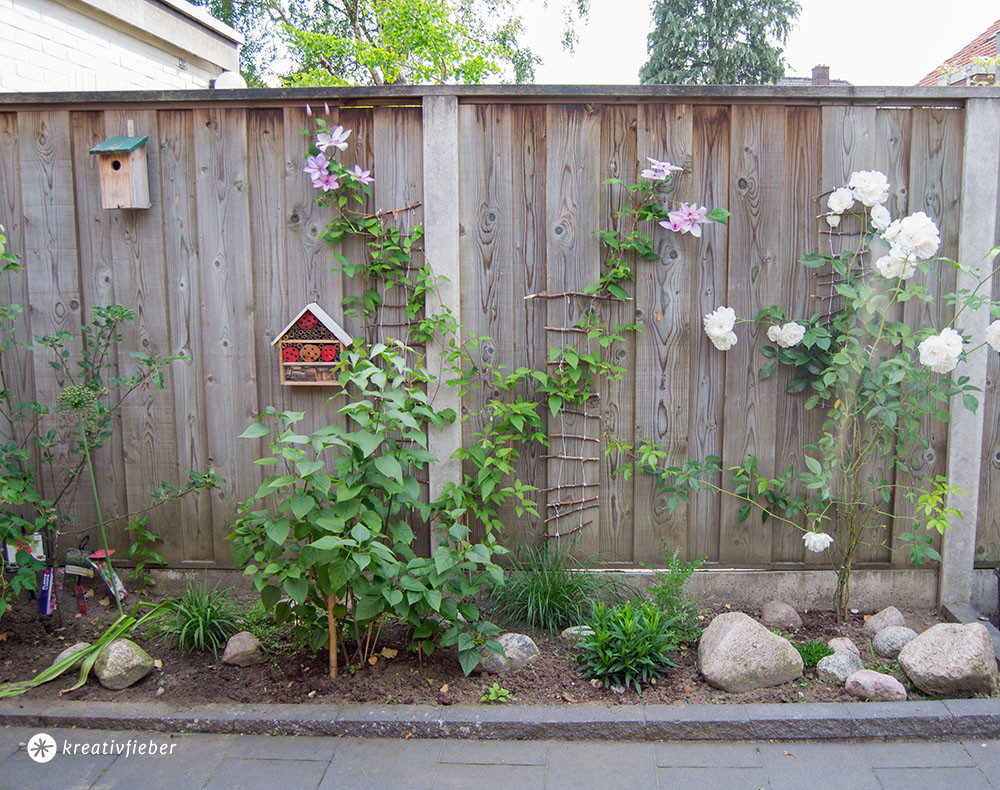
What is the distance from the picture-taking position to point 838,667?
2689 mm

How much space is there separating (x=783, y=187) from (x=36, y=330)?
3.20 metres

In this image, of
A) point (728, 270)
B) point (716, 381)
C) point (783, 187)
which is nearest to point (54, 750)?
point (716, 381)

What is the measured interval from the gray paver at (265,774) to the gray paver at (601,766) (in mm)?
714

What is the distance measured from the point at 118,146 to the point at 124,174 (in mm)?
109

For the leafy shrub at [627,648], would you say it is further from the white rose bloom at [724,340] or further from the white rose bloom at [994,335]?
the white rose bloom at [994,335]

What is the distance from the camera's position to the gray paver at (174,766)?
2.27 meters

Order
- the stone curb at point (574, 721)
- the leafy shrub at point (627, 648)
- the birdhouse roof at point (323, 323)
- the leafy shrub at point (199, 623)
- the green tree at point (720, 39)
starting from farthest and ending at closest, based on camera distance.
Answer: the green tree at point (720, 39), the birdhouse roof at point (323, 323), the leafy shrub at point (199, 623), the leafy shrub at point (627, 648), the stone curb at point (574, 721)

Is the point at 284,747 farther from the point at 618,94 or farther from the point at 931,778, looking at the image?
the point at 618,94

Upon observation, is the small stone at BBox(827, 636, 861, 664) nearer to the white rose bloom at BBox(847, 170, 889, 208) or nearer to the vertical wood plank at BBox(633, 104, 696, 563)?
the vertical wood plank at BBox(633, 104, 696, 563)

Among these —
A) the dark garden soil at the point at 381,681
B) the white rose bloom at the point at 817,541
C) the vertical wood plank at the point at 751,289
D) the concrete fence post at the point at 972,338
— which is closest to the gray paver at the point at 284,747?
the dark garden soil at the point at 381,681

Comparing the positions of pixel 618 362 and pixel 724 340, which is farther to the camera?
pixel 618 362

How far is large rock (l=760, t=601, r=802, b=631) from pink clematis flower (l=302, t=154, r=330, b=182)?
254cm

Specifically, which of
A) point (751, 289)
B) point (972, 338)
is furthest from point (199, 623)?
point (972, 338)

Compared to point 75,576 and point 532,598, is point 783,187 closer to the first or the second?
point 532,598
